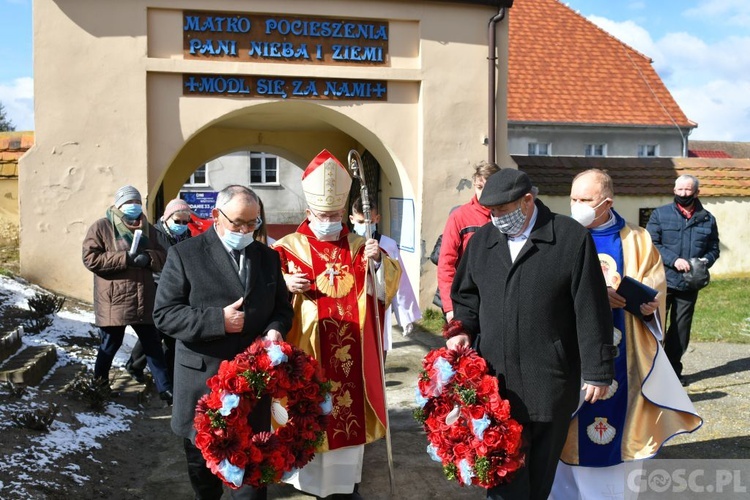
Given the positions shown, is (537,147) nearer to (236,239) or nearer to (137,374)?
(137,374)

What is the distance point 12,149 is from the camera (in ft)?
38.5

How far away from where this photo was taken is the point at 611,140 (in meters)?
27.6

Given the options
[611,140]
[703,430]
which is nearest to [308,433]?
[703,430]

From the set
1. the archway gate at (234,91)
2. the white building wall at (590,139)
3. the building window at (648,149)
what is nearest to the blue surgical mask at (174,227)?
the archway gate at (234,91)

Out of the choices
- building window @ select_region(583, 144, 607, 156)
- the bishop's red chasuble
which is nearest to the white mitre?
the bishop's red chasuble

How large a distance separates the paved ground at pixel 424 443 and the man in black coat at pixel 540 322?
1.50 meters

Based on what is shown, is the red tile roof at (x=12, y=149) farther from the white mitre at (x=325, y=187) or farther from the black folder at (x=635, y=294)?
the black folder at (x=635, y=294)

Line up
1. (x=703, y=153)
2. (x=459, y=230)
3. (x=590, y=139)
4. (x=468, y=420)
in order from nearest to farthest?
1. (x=468, y=420)
2. (x=459, y=230)
3. (x=590, y=139)
4. (x=703, y=153)

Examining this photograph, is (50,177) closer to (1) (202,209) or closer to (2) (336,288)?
(2) (336,288)

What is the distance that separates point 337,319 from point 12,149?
874 centimetres

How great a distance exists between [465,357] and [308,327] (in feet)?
4.53

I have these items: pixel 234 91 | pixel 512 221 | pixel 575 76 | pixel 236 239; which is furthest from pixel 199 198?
pixel 512 221

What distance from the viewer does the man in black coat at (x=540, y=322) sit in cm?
362

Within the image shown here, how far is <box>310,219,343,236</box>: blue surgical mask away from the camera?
4836 mm
